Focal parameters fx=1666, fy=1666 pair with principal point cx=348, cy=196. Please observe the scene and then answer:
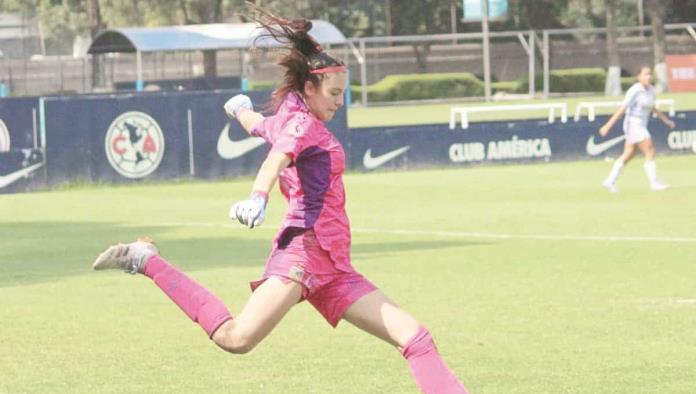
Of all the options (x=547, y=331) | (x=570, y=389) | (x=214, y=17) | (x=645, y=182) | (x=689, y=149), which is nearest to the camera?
(x=570, y=389)

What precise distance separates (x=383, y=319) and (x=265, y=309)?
0.53 meters

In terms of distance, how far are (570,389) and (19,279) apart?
782 centimetres

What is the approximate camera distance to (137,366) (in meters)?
10.4

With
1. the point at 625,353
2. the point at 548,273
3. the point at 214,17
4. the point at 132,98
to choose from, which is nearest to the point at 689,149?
the point at 132,98

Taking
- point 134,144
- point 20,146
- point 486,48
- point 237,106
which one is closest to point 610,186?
point 134,144

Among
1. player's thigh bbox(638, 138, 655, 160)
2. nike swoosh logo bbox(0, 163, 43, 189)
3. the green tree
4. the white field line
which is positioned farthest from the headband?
the green tree

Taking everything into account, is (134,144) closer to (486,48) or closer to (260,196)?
(260,196)

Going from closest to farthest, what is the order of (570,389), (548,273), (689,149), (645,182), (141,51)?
(570,389) < (548,273) < (645,182) < (689,149) < (141,51)

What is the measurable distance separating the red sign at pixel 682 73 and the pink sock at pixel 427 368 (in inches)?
2726

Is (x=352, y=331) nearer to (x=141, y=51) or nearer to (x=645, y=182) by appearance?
(x=645, y=182)

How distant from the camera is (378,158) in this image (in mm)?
31688

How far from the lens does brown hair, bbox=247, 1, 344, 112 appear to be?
7508mm

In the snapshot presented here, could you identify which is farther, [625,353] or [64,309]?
[64,309]

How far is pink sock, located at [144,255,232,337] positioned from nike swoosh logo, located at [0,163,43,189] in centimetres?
2075
